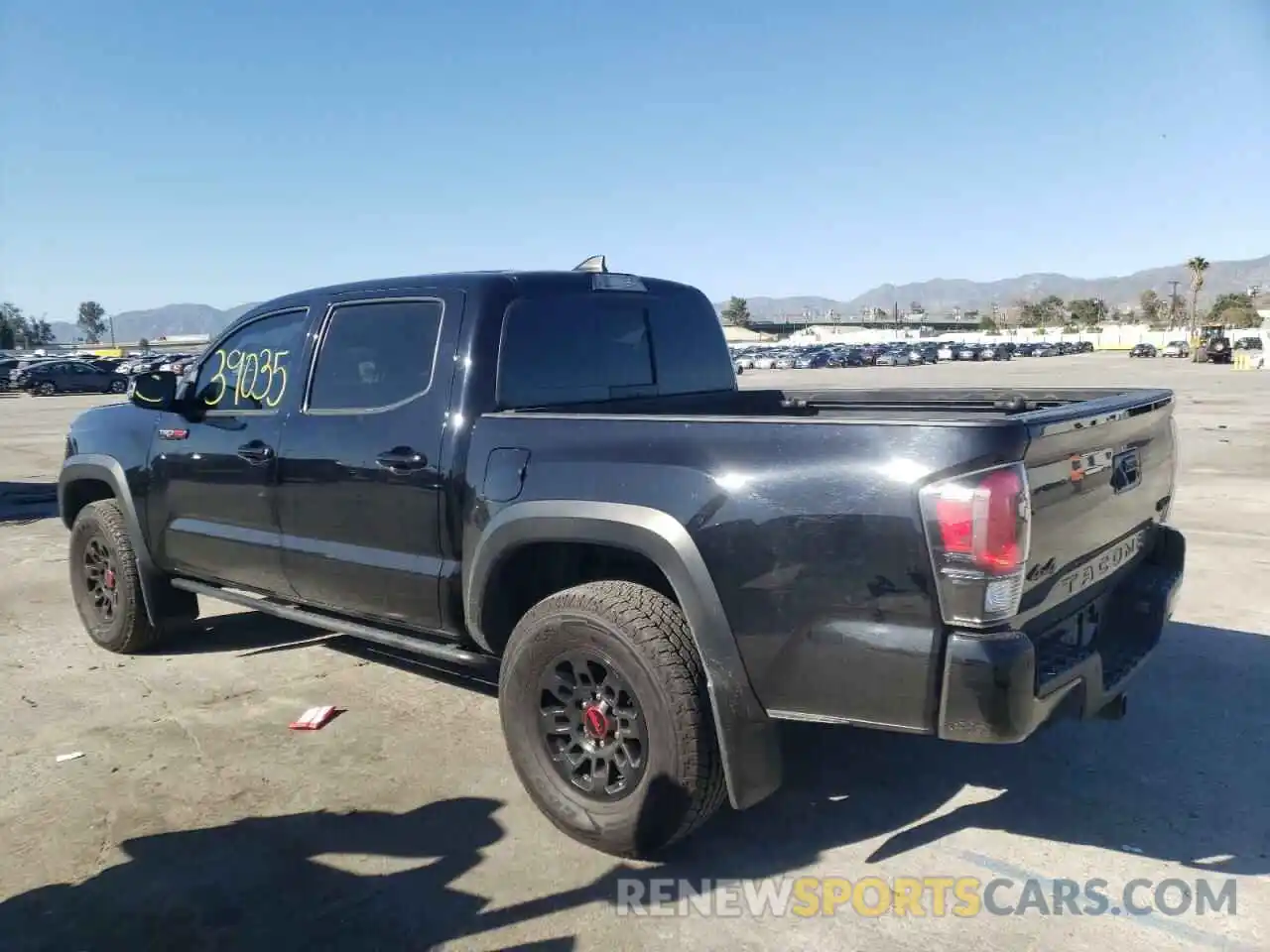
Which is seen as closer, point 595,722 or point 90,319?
point 595,722

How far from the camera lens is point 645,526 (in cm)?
296

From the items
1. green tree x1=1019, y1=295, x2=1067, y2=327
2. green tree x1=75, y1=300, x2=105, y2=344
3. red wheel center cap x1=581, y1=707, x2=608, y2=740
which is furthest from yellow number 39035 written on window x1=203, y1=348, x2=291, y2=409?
green tree x1=75, y1=300, x2=105, y2=344

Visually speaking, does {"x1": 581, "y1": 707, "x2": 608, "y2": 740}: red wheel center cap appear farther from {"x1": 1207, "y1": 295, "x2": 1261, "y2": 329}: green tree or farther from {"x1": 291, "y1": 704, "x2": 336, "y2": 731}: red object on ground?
{"x1": 1207, "y1": 295, "x2": 1261, "y2": 329}: green tree

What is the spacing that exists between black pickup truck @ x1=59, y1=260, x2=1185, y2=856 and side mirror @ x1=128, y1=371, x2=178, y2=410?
0.05 feet

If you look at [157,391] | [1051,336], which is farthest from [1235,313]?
[157,391]

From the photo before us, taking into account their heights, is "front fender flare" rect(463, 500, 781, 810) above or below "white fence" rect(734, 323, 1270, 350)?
below

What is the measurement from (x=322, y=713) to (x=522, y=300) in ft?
7.01

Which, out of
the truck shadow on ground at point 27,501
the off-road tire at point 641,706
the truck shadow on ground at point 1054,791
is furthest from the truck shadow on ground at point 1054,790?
the truck shadow on ground at point 27,501

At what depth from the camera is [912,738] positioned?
4.17 meters

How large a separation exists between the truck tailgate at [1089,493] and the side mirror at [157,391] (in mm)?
4048

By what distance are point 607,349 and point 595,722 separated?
165 cm

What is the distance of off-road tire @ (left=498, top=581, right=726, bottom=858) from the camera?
2920 mm

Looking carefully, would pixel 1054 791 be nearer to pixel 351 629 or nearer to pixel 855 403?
pixel 855 403

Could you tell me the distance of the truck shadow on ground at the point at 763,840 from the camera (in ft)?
9.37
